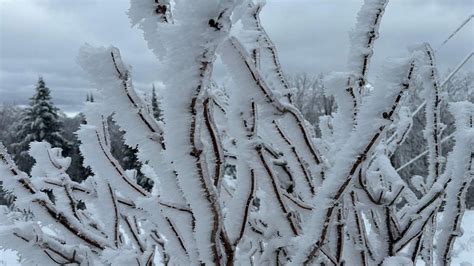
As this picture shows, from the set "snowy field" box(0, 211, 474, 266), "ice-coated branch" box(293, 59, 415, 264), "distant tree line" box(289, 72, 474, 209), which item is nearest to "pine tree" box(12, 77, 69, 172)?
"distant tree line" box(289, 72, 474, 209)

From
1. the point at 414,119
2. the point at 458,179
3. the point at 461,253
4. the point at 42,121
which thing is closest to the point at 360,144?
the point at 458,179

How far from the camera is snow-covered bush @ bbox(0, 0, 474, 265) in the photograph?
2.38 ft

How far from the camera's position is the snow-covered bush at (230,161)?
72 centimetres

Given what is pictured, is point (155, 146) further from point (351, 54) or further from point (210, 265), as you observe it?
point (351, 54)

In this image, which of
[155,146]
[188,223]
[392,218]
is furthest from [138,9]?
[392,218]

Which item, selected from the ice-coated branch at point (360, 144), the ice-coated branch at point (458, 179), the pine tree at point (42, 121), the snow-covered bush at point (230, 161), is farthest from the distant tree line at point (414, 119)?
the ice-coated branch at point (360, 144)

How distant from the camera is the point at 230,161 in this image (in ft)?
5.40

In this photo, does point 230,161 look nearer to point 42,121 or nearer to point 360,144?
point 360,144

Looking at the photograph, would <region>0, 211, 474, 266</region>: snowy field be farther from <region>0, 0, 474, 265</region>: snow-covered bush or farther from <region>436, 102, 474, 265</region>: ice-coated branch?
<region>0, 0, 474, 265</region>: snow-covered bush

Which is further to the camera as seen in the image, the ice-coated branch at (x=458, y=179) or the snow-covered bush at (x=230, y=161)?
the ice-coated branch at (x=458, y=179)

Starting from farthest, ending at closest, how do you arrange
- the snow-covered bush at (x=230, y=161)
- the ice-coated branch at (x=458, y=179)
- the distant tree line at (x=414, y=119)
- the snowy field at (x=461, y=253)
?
the distant tree line at (x=414, y=119), the snowy field at (x=461, y=253), the ice-coated branch at (x=458, y=179), the snow-covered bush at (x=230, y=161)

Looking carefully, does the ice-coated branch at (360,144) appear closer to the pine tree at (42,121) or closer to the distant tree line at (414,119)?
the distant tree line at (414,119)

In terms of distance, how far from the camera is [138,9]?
2.82ft

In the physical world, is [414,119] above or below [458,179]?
above
